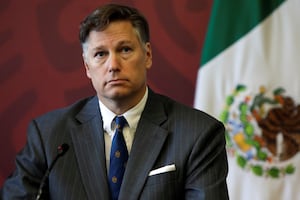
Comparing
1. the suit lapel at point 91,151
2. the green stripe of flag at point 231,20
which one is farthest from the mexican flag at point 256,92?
the suit lapel at point 91,151

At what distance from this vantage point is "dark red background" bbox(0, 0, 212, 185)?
2.61 m

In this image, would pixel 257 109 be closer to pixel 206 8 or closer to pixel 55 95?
pixel 206 8

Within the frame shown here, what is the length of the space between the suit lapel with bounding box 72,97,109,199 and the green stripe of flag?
802 mm

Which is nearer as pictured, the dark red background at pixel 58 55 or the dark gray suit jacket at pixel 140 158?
the dark gray suit jacket at pixel 140 158

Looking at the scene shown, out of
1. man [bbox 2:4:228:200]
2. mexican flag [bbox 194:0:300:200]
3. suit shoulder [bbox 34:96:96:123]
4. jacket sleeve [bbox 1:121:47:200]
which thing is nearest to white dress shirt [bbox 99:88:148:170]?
man [bbox 2:4:228:200]

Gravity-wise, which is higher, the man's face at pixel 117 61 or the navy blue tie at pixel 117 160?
the man's face at pixel 117 61

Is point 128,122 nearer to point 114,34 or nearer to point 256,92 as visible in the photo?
point 114,34

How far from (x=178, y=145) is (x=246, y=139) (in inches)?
31.3

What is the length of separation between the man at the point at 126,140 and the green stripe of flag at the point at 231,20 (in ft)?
2.18

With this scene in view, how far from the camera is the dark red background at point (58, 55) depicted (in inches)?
103

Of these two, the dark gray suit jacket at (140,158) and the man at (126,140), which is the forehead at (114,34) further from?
the dark gray suit jacket at (140,158)

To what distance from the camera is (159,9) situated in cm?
263

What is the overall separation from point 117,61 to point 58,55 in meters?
1.06

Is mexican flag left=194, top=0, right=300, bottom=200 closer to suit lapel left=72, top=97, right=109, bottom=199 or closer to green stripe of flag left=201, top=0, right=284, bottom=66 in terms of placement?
green stripe of flag left=201, top=0, right=284, bottom=66
